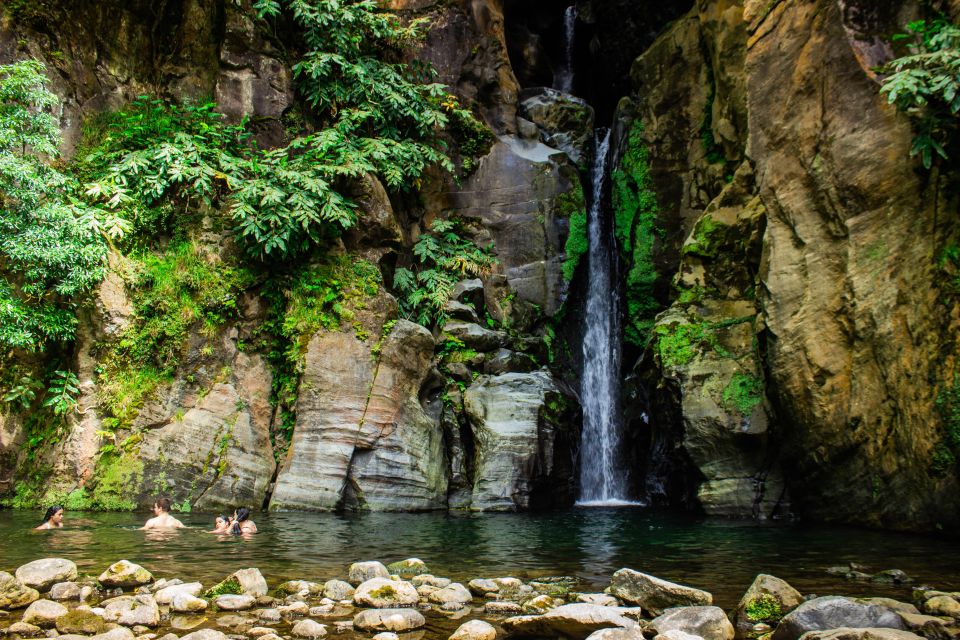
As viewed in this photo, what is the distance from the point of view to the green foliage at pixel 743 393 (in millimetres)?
11436

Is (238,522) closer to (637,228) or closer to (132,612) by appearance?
(132,612)

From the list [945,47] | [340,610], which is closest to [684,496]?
[945,47]

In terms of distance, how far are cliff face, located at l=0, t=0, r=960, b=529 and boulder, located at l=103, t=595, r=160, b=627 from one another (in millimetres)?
7426

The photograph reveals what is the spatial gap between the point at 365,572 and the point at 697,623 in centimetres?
302

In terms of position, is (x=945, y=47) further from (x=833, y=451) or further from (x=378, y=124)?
(x=378, y=124)

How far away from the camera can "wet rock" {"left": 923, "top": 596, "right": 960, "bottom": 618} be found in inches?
177

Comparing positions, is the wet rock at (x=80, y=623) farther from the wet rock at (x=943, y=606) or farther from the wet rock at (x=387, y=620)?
the wet rock at (x=943, y=606)

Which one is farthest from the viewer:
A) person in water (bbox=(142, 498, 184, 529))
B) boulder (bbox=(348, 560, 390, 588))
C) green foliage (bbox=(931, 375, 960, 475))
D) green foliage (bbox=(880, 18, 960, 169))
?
person in water (bbox=(142, 498, 184, 529))

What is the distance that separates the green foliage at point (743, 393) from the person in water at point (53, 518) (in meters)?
10.8

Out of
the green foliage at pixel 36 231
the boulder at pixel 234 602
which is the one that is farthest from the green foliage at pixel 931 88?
the green foliage at pixel 36 231

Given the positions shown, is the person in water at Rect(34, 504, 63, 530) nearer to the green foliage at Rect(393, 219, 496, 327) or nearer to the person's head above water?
the person's head above water

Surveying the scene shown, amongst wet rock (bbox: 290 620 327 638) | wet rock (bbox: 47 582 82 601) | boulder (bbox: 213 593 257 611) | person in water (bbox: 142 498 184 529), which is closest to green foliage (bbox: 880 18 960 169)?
wet rock (bbox: 290 620 327 638)

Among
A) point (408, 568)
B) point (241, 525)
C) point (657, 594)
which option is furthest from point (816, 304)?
point (241, 525)

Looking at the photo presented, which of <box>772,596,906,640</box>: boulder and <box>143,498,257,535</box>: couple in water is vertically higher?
<box>772,596,906,640</box>: boulder
